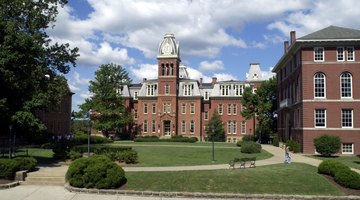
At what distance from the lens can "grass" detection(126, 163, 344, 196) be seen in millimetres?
18188

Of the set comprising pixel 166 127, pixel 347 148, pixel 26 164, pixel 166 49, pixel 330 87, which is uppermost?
pixel 166 49

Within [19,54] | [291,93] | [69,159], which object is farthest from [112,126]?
[19,54]

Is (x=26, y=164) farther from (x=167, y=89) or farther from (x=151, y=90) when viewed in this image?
(x=151, y=90)

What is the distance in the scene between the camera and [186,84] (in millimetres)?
81750

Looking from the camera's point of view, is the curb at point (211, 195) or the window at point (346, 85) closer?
the curb at point (211, 195)

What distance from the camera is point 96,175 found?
18.1m

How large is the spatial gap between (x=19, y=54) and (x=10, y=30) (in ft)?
4.92

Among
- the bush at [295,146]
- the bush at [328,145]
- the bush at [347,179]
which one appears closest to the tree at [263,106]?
the bush at [295,146]

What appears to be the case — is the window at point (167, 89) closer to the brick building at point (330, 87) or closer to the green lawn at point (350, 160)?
the brick building at point (330, 87)

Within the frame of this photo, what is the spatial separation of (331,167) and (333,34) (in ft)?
81.7

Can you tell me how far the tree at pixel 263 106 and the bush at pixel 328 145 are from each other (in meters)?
27.5

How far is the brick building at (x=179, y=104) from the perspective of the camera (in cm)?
7938

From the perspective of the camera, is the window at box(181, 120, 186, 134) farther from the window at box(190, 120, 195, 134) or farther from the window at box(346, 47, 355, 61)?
the window at box(346, 47, 355, 61)

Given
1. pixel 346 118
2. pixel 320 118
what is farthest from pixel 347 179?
pixel 346 118
